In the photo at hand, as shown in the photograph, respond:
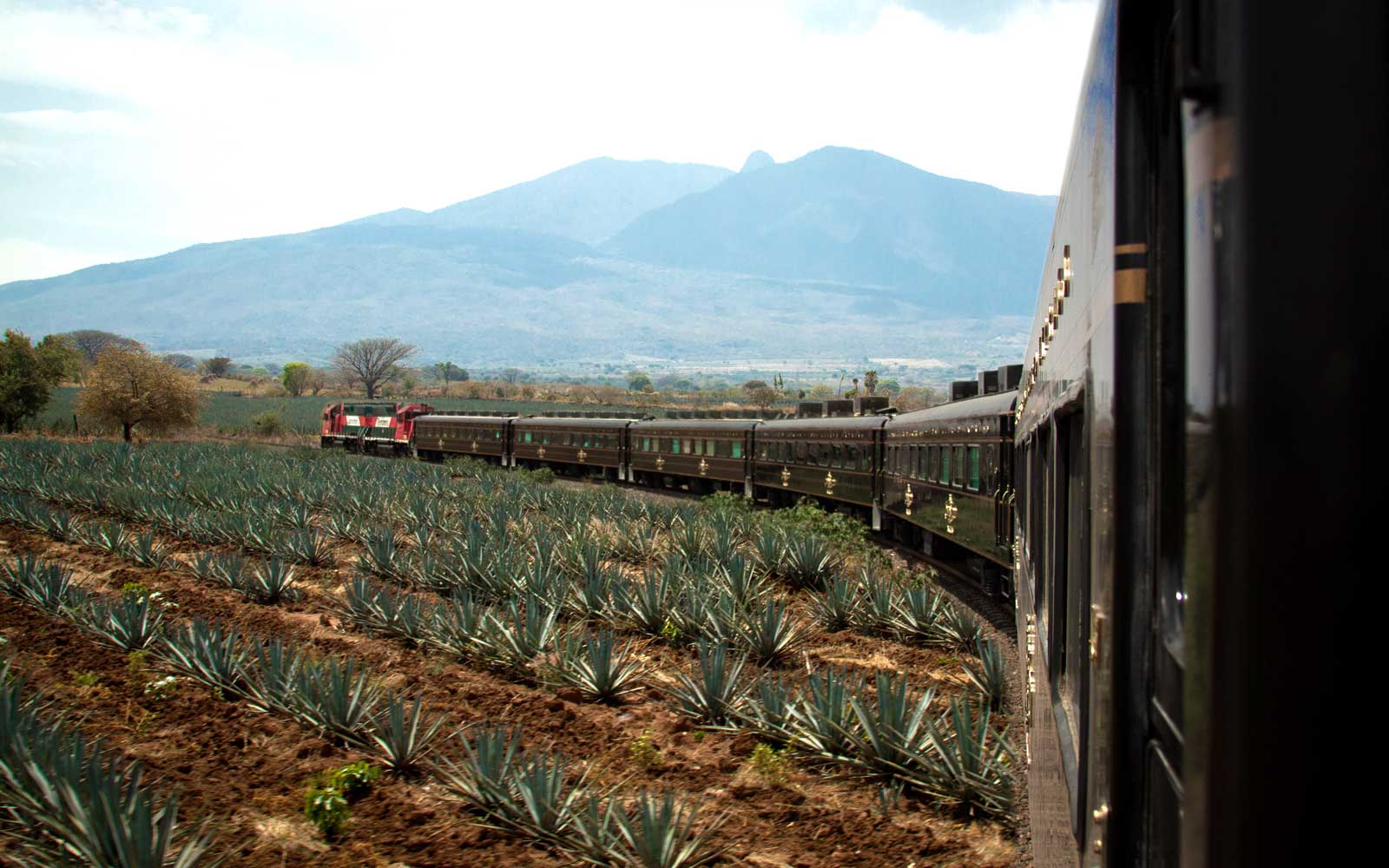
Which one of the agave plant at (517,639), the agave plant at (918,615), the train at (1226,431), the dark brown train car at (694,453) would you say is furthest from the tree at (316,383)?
the train at (1226,431)

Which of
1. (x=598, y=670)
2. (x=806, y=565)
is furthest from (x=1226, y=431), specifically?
(x=806, y=565)

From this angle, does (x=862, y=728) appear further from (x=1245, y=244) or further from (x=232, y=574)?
(x=232, y=574)

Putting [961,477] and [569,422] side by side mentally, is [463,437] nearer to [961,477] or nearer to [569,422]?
[569,422]

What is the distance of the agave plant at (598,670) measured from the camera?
371 inches

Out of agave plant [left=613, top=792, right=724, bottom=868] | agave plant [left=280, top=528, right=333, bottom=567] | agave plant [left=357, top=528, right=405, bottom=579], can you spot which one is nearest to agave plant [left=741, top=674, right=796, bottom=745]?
agave plant [left=613, top=792, right=724, bottom=868]

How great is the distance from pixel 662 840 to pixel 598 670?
11.9ft

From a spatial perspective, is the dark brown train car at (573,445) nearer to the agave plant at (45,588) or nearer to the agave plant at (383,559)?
the agave plant at (383,559)

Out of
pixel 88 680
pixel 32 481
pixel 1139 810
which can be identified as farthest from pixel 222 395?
pixel 1139 810

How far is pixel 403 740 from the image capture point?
302 inches

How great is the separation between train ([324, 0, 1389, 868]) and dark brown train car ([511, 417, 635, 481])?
3711cm

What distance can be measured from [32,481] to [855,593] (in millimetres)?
22354

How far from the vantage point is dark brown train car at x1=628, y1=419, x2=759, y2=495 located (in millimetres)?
30594

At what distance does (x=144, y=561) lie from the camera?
16625 millimetres

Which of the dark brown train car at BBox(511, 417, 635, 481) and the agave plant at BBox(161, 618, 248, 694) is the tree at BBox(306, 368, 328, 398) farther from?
the agave plant at BBox(161, 618, 248, 694)
